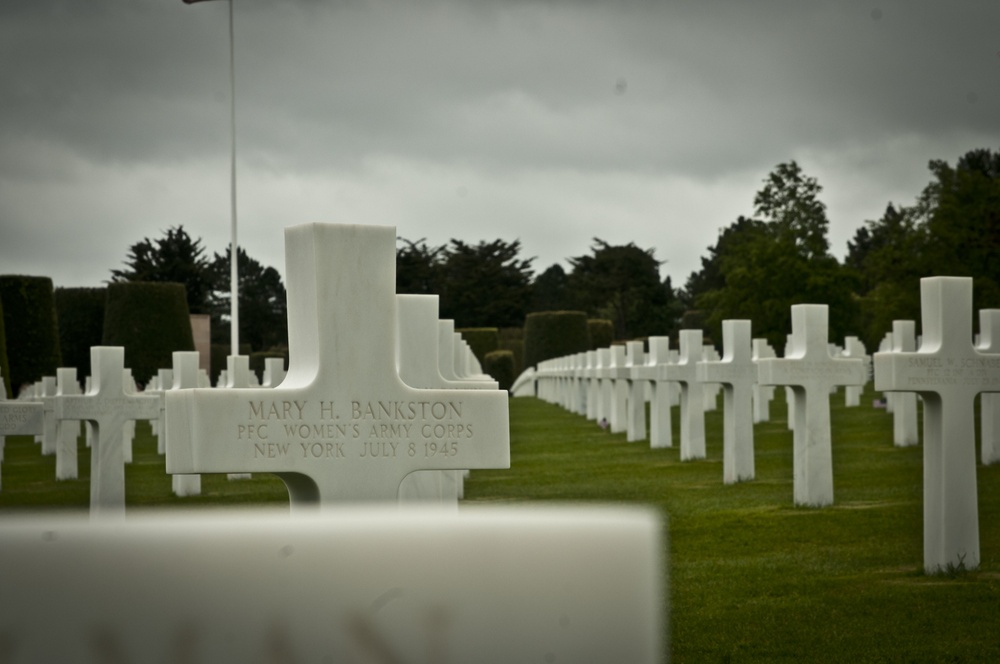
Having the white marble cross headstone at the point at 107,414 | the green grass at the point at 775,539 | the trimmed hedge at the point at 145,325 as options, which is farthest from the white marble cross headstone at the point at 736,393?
the trimmed hedge at the point at 145,325

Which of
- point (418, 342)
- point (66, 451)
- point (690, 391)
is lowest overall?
point (66, 451)

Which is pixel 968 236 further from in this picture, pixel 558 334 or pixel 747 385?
pixel 558 334

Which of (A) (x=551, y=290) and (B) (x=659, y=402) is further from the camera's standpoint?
(A) (x=551, y=290)

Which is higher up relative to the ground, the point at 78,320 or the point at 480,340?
the point at 78,320

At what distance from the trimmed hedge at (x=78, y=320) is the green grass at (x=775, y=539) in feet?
113

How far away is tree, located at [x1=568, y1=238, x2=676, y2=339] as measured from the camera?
86.9 metres

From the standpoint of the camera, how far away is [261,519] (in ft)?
6.18

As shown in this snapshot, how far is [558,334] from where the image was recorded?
65312mm

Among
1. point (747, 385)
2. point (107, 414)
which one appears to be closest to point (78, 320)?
point (107, 414)

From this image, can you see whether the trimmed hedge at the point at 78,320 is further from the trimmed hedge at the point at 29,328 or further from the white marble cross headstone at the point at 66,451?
the white marble cross headstone at the point at 66,451

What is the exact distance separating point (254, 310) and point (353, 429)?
230ft

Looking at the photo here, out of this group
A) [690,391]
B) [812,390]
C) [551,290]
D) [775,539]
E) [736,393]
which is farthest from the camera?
[551,290]

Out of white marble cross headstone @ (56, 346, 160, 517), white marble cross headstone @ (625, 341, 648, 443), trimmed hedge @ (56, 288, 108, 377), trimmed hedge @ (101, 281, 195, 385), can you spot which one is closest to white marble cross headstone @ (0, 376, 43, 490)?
Result: white marble cross headstone @ (56, 346, 160, 517)

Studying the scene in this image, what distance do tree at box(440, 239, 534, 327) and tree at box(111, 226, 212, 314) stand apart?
17158mm
